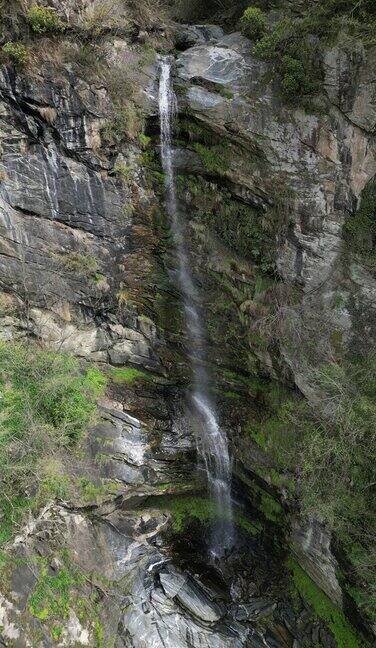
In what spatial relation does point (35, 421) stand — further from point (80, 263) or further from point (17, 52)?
point (17, 52)

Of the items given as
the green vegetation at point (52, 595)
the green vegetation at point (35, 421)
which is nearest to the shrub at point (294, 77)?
the green vegetation at point (35, 421)

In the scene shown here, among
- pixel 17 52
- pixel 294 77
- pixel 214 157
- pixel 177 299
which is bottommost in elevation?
pixel 177 299

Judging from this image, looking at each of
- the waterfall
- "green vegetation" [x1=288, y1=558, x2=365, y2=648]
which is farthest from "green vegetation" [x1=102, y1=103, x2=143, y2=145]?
"green vegetation" [x1=288, y1=558, x2=365, y2=648]

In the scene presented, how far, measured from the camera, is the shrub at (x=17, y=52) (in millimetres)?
9742

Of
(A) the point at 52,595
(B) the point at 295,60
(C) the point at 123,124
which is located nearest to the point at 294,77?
(B) the point at 295,60

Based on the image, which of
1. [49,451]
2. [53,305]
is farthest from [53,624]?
[53,305]

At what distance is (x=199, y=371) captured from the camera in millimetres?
12648

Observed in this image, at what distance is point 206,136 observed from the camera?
11133 mm

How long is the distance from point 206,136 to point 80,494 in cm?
952

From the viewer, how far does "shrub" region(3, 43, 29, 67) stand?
9742mm

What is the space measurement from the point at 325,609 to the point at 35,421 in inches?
313

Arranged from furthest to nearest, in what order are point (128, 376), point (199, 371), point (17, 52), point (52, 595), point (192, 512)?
point (199, 371)
point (128, 376)
point (192, 512)
point (17, 52)
point (52, 595)

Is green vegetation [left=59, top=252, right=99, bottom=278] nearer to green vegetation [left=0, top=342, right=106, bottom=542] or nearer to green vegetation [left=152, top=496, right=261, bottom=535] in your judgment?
green vegetation [left=0, top=342, right=106, bottom=542]

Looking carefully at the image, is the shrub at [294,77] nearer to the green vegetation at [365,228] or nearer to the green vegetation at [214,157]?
the green vegetation at [214,157]
